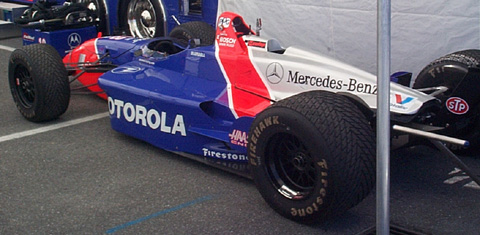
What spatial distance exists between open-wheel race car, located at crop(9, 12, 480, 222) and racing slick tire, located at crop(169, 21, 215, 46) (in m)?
0.01

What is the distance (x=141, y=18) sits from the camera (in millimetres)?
10203

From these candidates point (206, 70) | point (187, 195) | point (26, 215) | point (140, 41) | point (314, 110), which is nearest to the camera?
point (314, 110)

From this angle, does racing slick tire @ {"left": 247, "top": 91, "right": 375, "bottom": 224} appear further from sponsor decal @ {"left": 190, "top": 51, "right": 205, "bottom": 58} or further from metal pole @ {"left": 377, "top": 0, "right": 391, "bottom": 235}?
sponsor decal @ {"left": 190, "top": 51, "right": 205, "bottom": 58}

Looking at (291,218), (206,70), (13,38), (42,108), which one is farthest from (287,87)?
(13,38)

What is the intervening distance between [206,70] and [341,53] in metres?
2.63

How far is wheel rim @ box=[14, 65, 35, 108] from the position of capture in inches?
255

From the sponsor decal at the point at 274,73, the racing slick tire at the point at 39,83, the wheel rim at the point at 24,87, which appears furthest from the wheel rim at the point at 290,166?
the wheel rim at the point at 24,87

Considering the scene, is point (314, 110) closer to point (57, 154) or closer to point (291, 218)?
point (291, 218)

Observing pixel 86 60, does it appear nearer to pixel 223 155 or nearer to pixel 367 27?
pixel 223 155

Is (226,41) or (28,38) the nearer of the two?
(226,41)

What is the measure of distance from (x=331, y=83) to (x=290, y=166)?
848 mm

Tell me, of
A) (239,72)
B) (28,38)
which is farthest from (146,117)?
(28,38)

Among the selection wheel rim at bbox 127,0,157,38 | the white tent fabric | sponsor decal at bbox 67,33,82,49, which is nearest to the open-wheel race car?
the white tent fabric

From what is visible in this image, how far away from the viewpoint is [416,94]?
4582 millimetres
